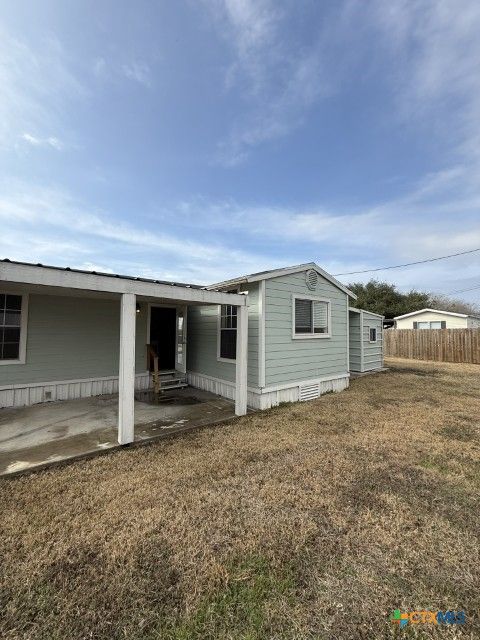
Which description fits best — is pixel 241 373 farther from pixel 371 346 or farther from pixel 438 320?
pixel 438 320

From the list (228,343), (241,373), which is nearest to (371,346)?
(228,343)

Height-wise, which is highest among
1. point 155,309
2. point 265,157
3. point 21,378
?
point 265,157

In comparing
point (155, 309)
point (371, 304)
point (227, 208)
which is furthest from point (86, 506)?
point (371, 304)

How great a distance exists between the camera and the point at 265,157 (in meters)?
11.5

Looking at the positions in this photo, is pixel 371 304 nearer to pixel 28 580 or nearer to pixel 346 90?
pixel 346 90

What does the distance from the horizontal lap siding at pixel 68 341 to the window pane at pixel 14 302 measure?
20cm

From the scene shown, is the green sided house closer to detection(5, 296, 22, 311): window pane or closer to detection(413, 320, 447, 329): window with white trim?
detection(5, 296, 22, 311): window pane

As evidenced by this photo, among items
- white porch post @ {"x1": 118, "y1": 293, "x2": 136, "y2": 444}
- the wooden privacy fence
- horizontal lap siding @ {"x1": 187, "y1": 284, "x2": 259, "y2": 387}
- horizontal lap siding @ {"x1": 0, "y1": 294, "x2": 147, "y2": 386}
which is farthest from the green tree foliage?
white porch post @ {"x1": 118, "y1": 293, "x2": 136, "y2": 444}

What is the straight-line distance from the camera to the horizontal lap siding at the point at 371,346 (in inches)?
477

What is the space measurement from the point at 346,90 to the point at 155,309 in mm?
9407

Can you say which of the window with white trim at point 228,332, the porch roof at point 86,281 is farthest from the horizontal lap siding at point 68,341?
the porch roof at point 86,281

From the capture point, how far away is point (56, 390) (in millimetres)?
6676

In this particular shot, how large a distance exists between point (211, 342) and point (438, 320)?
19.6 metres

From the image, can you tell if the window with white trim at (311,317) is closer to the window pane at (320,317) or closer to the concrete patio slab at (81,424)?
the window pane at (320,317)
